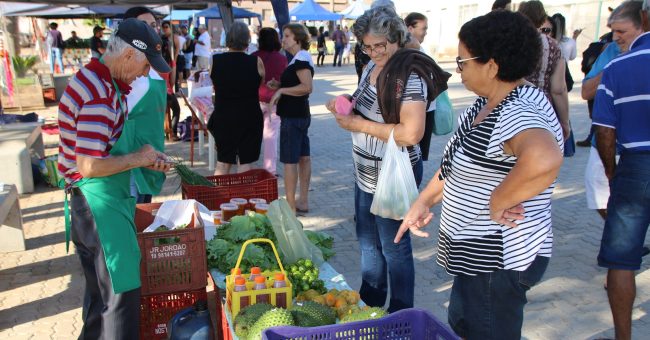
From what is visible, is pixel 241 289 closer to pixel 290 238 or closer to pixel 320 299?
pixel 320 299

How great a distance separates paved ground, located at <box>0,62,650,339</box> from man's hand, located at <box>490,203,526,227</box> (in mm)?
1990

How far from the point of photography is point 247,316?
2.66 meters

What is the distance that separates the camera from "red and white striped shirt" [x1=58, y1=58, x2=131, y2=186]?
2.64m

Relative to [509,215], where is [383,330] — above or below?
below

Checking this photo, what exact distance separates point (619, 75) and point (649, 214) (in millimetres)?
798

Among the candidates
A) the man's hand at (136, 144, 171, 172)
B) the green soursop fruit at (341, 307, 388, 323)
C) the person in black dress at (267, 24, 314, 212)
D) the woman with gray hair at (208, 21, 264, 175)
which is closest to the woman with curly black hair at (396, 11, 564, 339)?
the green soursop fruit at (341, 307, 388, 323)

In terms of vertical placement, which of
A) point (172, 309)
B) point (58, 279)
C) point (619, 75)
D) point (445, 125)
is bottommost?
point (58, 279)

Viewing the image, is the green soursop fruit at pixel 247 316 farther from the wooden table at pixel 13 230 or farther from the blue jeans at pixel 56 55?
the blue jeans at pixel 56 55

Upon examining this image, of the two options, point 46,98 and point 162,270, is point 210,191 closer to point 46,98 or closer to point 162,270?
point 162,270

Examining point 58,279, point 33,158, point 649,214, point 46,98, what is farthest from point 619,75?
point 46,98

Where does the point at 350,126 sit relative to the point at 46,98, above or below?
above

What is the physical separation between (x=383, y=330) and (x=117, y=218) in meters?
1.42

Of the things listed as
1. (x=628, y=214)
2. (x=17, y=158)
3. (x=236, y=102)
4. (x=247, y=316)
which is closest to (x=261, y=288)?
(x=247, y=316)

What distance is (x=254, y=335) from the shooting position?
2.51 meters
